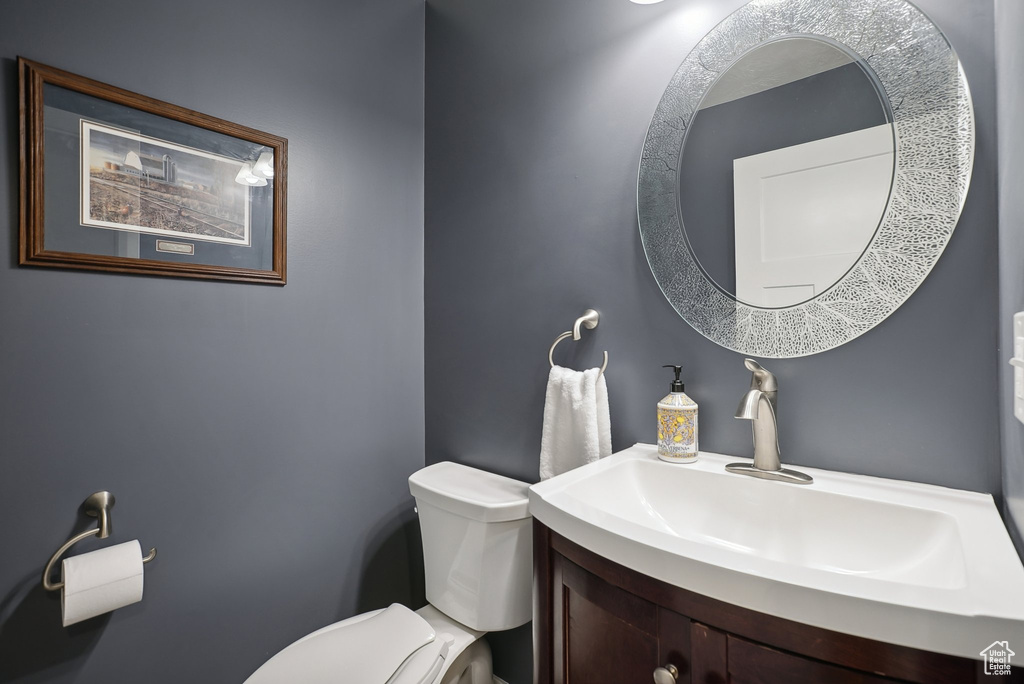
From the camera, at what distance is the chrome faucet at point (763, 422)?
0.92 m

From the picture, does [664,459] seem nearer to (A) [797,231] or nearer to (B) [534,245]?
(A) [797,231]

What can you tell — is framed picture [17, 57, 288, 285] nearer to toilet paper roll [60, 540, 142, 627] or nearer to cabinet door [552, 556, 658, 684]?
toilet paper roll [60, 540, 142, 627]

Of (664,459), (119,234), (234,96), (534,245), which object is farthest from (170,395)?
(664,459)

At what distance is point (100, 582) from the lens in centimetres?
100

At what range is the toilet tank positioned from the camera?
123 cm

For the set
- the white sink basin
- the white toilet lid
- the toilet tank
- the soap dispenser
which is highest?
the soap dispenser

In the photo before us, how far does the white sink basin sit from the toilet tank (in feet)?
1.20

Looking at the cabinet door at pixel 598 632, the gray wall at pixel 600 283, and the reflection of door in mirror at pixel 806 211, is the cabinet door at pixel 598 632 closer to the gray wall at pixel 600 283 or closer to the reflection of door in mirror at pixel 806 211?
the gray wall at pixel 600 283

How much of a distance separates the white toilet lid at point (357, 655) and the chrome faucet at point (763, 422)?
0.83m

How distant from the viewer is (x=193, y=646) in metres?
1.23

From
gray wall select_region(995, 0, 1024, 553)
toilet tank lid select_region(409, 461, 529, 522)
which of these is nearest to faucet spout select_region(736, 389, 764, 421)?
gray wall select_region(995, 0, 1024, 553)

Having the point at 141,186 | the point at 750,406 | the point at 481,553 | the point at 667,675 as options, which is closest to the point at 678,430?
the point at 750,406

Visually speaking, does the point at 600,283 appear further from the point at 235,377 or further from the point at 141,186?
the point at 141,186

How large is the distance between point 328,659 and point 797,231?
4.57ft
